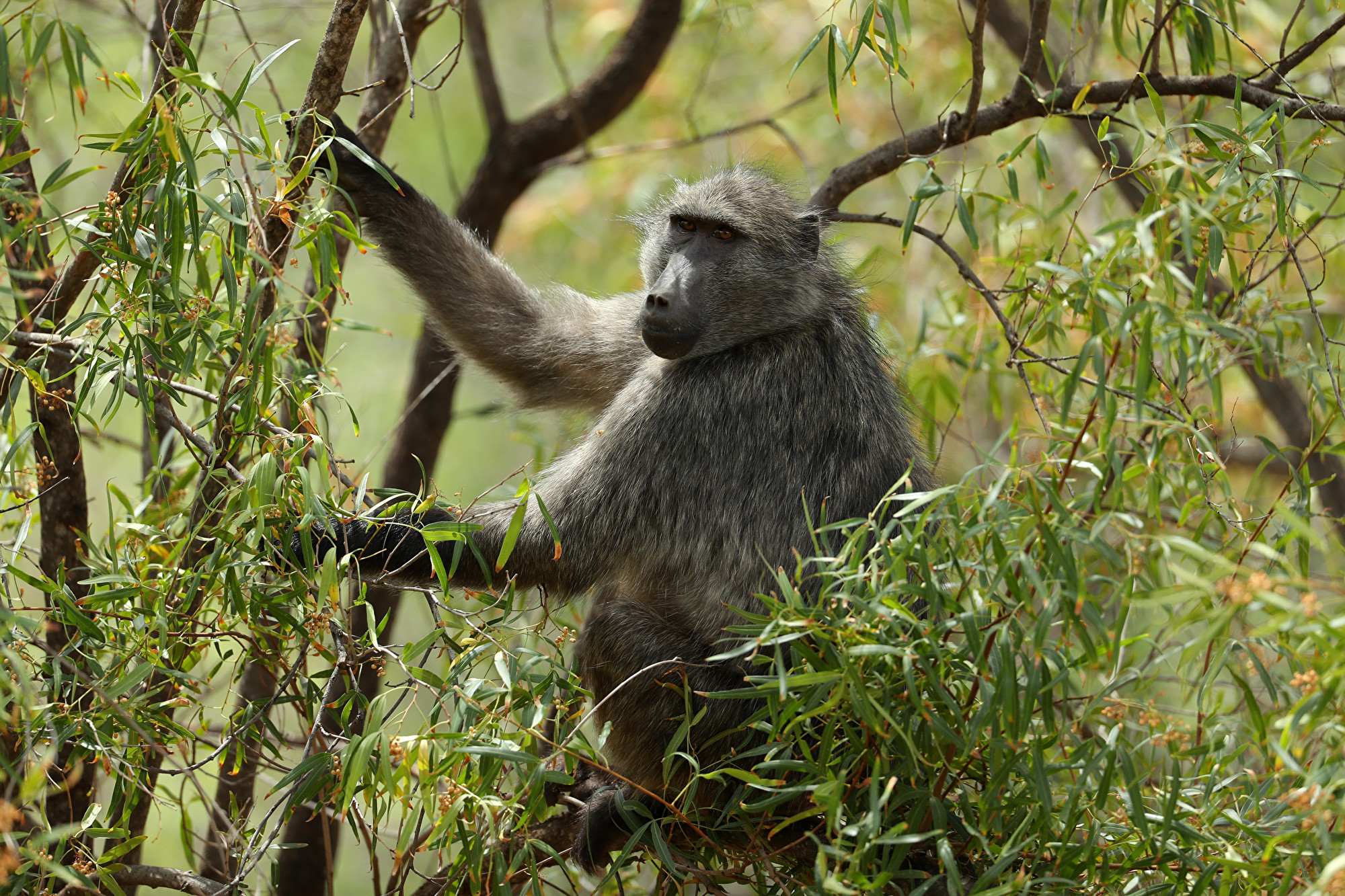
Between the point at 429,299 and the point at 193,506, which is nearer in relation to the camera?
the point at 193,506

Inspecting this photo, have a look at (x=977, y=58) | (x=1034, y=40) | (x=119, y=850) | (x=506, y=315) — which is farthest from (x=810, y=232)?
(x=119, y=850)

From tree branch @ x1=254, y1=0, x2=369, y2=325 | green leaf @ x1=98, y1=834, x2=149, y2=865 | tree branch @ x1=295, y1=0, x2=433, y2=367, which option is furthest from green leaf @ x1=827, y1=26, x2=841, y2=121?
green leaf @ x1=98, y1=834, x2=149, y2=865

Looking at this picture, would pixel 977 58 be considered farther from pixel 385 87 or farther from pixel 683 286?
pixel 385 87

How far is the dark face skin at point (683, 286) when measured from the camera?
10.3 feet

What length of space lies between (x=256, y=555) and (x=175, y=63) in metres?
1.15

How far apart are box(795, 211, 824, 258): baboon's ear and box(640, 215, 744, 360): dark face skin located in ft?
0.74

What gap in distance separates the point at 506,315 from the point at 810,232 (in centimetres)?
106

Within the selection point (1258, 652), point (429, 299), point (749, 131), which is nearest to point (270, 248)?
point (429, 299)

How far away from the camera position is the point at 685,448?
126 inches

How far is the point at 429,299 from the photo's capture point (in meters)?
3.62

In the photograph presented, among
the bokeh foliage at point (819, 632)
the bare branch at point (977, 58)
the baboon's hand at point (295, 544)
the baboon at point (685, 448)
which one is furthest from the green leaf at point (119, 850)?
the bare branch at point (977, 58)

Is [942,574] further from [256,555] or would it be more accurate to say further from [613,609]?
[256,555]

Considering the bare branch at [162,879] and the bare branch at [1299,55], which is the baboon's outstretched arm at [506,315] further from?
the bare branch at [1299,55]

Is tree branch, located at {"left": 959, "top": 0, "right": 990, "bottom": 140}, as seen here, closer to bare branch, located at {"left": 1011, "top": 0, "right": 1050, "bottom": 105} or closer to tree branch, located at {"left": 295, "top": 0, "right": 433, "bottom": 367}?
bare branch, located at {"left": 1011, "top": 0, "right": 1050, "bottom": 105}
